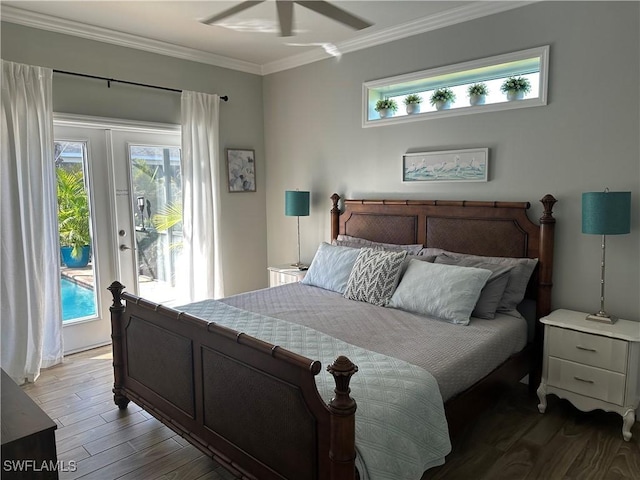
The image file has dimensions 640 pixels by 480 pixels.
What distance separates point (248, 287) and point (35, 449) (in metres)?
3.56

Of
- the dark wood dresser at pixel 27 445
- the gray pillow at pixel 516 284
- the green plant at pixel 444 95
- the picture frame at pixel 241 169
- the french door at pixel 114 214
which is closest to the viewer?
the dark wood dresser at pixel 27 445

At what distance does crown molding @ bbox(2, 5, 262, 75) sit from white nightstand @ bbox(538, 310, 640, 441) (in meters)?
3.72

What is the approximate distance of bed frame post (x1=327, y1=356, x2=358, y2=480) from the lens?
1.52m

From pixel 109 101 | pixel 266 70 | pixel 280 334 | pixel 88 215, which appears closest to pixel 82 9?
pixel 109 101

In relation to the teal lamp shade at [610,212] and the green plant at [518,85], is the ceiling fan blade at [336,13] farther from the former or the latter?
the teal lamp shade at [610,212]

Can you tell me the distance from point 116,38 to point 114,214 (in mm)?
1498

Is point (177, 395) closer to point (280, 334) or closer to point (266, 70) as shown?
point (280, 334)

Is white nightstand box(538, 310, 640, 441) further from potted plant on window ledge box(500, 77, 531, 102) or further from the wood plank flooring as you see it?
potted plant on window ledge box(500, 77, 531, 102)

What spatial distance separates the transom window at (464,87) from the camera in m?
3.11

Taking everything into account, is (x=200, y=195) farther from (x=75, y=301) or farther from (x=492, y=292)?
(x=492, y=292)

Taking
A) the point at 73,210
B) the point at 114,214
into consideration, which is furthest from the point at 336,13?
the point at 73,210

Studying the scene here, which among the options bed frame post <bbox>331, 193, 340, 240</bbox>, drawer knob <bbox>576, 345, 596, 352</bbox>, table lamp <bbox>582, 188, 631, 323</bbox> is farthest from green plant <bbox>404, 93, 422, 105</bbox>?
drawer knob <bbox>576, 345, 596, 352</bbox>

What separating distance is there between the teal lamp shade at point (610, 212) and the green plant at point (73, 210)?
380 centimetres

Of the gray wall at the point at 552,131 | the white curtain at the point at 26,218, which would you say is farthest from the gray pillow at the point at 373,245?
the white curtain at the point at 26,218
